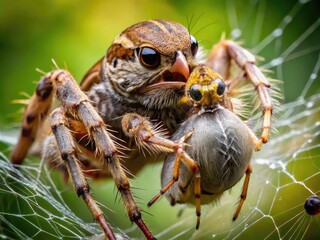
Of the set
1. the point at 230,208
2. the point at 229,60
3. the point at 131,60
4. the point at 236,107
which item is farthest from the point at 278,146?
the point at 131,60

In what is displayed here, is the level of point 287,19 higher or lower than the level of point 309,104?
higher

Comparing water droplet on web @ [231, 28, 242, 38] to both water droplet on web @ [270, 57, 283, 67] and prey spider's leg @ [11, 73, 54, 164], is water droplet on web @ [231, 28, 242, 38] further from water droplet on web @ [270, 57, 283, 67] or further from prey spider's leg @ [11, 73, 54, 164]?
prey spider's leg @ [11, 73, 54, 164]

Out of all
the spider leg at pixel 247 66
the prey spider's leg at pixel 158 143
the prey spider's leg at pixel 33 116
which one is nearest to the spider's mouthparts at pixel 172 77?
the prey spider's leg at pixel 158 143

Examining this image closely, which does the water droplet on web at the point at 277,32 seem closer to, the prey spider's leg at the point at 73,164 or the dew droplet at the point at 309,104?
the dew droplet at the point at 309,104

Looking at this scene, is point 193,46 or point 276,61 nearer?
point 193,46

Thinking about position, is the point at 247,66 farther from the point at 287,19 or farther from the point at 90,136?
the point at 287,19

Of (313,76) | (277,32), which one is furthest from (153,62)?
(277,32)

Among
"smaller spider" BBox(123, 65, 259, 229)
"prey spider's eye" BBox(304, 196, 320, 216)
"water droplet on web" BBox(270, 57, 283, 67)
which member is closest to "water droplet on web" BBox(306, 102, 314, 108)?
"water droplet on web" BBox(270, 57, 283, 67)

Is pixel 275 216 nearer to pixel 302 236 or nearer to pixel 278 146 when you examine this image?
pixel 302 236
